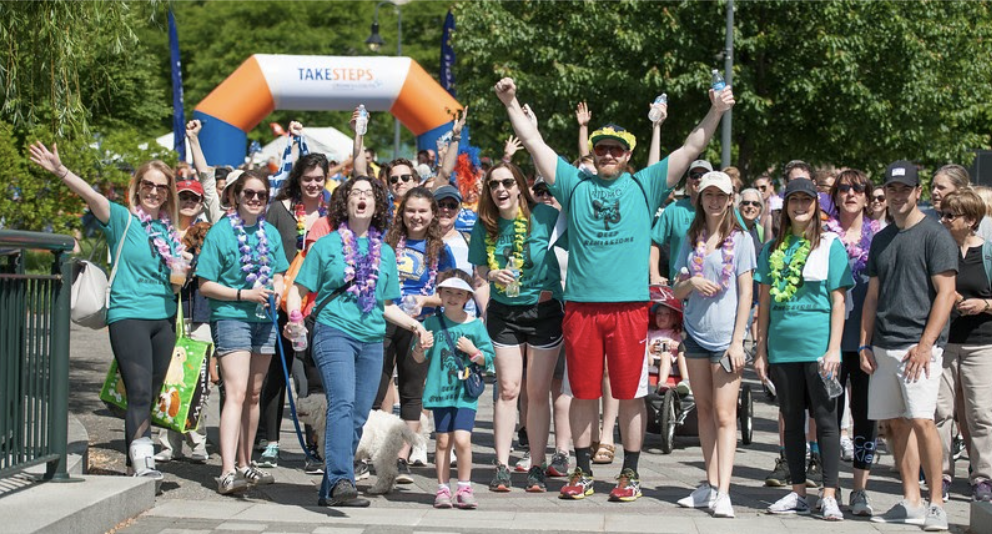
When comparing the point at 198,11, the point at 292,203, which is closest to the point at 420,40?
the point at 198,11

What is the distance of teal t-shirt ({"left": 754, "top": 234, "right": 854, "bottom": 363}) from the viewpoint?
816 centimetres

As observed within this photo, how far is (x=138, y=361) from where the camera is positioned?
8.20 meters

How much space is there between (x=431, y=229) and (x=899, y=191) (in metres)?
2.96

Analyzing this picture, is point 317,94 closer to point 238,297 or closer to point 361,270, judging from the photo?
point 238,297

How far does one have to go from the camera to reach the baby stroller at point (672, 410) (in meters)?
10.6

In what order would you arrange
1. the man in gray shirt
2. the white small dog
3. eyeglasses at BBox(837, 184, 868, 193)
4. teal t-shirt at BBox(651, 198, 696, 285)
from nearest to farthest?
the man in gray shirt, the white small dog, eyeglasses at BBox(837, 184, 868, 193), teal t-shirt at BBox(651, 198, 696, 285)

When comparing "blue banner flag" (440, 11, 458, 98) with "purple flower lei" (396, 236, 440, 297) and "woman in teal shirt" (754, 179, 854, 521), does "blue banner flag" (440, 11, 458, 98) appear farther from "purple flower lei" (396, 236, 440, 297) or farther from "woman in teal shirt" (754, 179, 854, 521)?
"woman in teal shirt" (754, 179, 854, 521)

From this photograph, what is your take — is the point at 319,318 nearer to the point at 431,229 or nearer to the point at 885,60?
the point at 431,229

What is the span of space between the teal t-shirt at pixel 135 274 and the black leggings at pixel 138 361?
0.21 ft

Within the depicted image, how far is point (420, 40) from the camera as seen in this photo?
5541cm

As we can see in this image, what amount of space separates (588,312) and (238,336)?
2053 millimetres

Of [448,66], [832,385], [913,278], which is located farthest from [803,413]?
[448,66]

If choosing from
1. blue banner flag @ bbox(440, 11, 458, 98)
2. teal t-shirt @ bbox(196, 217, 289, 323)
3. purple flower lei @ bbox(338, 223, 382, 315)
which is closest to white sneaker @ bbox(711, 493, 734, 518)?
purple flower lei @ bbox(338, 223, 382, 315)

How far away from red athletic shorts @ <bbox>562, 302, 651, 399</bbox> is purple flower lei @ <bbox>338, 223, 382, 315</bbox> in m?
1.22
